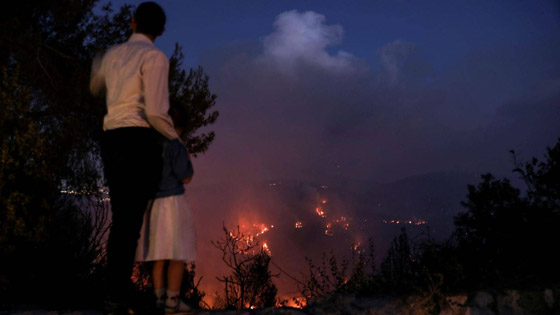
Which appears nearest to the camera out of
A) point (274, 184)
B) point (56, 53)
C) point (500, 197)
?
point (500, 197)

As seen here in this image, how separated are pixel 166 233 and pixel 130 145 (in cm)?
68

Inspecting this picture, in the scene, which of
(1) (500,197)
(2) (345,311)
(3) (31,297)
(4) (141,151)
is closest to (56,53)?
(3) (31,297)

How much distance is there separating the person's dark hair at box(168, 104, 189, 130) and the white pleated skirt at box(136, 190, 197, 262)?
2.00ft

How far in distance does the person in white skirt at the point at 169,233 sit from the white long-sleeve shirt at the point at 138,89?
0.79 feet

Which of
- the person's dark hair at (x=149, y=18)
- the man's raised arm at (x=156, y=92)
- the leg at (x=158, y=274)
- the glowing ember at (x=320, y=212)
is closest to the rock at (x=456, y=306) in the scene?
the leg at (x=158, y=274)

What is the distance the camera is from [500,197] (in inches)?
199

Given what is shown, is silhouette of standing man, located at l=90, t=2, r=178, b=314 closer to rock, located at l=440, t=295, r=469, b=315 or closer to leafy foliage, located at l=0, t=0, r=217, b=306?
leafy foliage, located at l=0, t=0, r=217, b=306

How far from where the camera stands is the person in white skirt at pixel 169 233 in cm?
274

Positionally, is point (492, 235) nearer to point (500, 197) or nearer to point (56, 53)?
point (500, 197)

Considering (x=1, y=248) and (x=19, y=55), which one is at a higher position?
(x=19, y=55)

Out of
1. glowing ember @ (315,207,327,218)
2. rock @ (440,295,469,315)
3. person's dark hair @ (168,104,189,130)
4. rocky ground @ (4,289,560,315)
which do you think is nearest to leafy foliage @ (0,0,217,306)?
rocky ground @ (4,289,560,315)

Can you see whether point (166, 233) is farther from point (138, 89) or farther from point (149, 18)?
point (149, 18)

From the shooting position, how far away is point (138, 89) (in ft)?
8.63

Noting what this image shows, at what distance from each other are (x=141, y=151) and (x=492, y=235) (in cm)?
405
